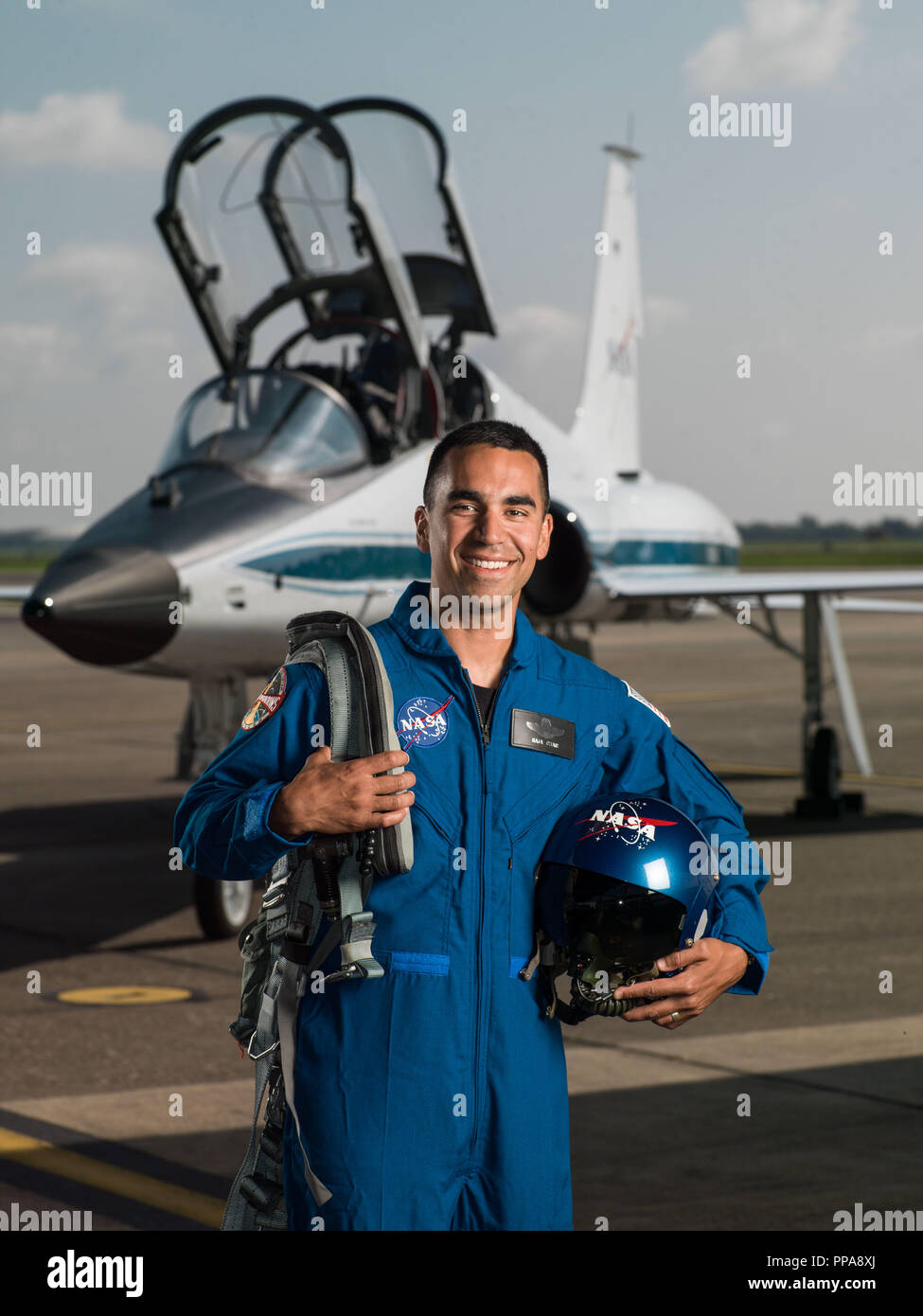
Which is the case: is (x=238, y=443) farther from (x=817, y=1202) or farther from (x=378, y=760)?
(x=378, y=760)

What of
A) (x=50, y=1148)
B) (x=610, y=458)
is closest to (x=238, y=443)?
(x=50, y=1148)

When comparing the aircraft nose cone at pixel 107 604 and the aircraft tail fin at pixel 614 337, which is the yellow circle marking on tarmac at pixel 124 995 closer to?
the aircraft nose cone at pixel 107 604

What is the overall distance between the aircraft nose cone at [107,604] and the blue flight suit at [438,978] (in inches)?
225

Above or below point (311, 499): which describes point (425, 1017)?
below

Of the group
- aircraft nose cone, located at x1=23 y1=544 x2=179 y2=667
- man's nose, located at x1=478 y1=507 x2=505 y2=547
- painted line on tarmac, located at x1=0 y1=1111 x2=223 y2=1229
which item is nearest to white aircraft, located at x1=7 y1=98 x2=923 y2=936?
aircraft nose cone, located at x1=23 y1=544 x2=179 y2=667

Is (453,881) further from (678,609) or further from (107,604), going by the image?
(678,609)

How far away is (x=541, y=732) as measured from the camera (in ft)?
10.5

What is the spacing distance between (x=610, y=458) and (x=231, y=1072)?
1321 centimetres

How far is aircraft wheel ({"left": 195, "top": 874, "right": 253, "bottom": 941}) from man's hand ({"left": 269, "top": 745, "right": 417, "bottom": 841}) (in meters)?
6.52

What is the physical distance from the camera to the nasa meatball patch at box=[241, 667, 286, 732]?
10.3 feet

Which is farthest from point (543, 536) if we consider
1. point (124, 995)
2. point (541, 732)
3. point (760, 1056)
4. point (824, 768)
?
point (824, 768)

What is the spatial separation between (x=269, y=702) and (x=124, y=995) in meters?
5.54

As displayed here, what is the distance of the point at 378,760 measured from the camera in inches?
114

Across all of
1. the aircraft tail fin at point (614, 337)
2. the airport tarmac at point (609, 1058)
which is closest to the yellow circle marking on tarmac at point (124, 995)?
the airport tarmac at point (609, 1058)
